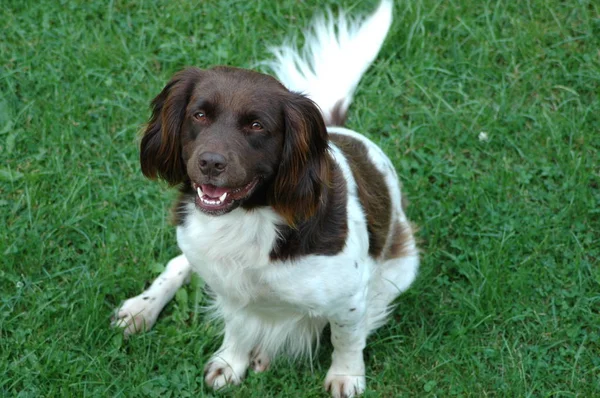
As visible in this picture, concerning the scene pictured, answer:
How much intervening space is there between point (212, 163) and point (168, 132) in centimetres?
37

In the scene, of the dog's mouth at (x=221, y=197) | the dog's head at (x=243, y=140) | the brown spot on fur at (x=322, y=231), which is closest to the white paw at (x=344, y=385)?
the brown spot on fur at (x=322, y=231)

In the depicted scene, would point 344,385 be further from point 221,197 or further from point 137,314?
point 221,197

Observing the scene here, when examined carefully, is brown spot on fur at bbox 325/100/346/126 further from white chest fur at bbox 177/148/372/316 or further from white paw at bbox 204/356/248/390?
white paw at bbox 204/356/248/390

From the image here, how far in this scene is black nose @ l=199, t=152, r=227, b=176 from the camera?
2.91 meters

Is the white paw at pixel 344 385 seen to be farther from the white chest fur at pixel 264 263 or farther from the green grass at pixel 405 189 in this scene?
the white chest fur at pixel 264 263

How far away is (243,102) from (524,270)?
1.98 metres

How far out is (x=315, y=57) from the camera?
4.80 m

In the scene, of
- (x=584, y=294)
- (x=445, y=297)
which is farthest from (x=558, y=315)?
(x=445, y=297)

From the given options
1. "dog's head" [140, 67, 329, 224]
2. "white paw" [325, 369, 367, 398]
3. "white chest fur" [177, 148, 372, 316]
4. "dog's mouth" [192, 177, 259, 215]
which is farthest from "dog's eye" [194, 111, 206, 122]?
"white paw" [325, 369, 367, 398]

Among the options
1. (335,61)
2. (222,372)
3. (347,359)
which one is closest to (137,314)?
(222,372)

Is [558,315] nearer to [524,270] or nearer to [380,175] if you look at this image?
[524,270]

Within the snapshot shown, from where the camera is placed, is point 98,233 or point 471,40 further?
point 471,40

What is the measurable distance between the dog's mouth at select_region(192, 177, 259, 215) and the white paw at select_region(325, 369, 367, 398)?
129cm

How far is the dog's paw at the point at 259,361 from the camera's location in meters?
4.13
